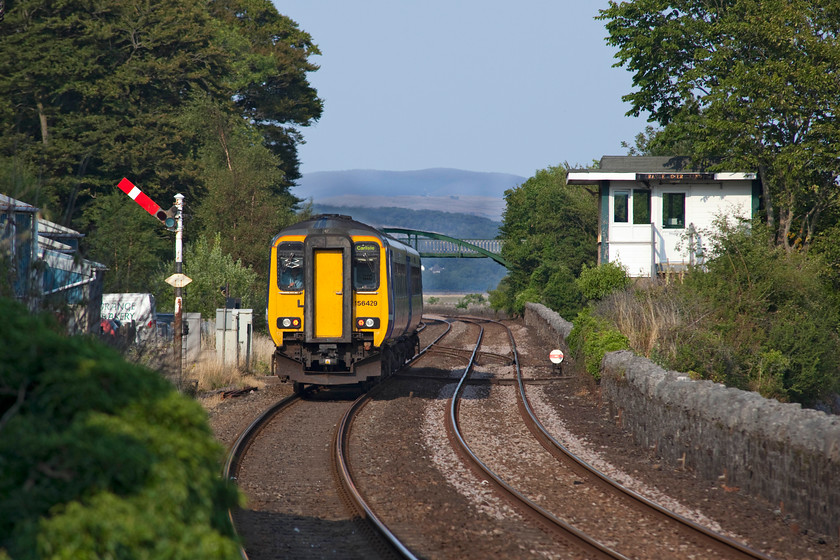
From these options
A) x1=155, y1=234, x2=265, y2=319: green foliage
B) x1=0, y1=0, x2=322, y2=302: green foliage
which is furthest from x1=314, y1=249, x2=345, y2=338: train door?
x1=0, y1=0, x2=322, y2=302: green foliage

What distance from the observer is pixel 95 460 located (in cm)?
342

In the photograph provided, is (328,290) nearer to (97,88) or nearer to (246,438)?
(246,438)

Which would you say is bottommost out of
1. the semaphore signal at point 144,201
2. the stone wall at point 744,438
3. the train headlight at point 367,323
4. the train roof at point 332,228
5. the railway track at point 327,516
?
the railway track at point 327,516

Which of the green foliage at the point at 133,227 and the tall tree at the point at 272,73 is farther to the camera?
the tall tree at the point at 272,73

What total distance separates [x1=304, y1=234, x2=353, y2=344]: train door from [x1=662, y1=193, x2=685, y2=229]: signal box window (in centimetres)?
1734

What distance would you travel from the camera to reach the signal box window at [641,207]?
102ft

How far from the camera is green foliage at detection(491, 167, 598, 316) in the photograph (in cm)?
4043

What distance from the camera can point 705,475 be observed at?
10.6 metres

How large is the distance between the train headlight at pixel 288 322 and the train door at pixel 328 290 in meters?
0.22

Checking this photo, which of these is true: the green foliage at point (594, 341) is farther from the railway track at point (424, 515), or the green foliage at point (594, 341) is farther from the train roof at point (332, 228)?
the train roof at point (332, 228)

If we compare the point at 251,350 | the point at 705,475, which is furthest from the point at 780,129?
the point at 705,475

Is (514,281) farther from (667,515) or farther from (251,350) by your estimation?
(667,515)

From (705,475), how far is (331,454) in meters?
4.89

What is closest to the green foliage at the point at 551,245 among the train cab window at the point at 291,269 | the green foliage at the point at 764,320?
the green foliage at the point at 764,320
